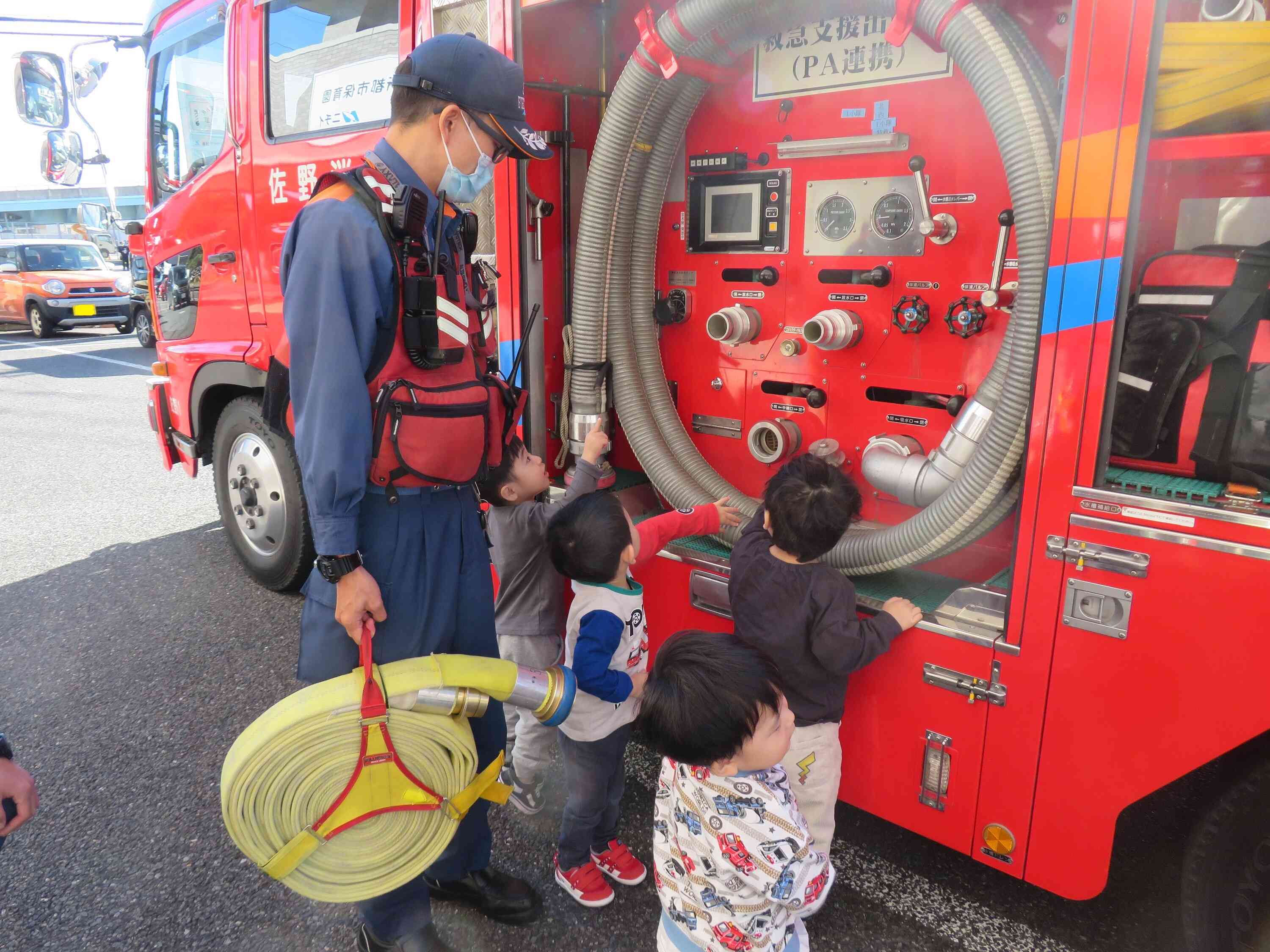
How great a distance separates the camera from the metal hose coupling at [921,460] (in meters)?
2.18

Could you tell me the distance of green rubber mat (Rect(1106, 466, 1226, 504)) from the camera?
5.83 feet

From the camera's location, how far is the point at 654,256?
3.03m

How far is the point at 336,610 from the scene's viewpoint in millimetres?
1835

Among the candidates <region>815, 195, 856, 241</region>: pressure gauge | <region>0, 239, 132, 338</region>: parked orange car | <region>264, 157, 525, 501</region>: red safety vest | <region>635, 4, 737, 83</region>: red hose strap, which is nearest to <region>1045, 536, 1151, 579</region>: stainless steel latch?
<region>815, 195, 856, 241</region>: pressure gauge

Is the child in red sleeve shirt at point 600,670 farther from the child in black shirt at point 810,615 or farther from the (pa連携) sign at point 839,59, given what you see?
the (pa連携) sign at point 839,59

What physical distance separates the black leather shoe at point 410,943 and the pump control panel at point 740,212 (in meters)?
2.19

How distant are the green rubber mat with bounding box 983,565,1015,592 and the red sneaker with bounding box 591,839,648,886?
4.06 ft

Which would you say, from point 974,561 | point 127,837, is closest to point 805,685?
point 974,561

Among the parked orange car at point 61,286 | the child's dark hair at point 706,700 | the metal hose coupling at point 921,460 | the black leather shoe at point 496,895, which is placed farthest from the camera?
the parked orange car at point 61,286

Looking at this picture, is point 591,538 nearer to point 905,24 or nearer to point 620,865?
point 620,865

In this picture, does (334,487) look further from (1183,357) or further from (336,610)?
(1183,357)

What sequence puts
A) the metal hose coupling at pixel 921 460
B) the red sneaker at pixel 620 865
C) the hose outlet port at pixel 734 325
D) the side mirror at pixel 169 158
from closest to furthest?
the metal hose coupling at pixel 921 460 < the red sneaker at pixel 620 865 < the hose outlet port at pixel 734 325 < the side mirror at pixel 169 158

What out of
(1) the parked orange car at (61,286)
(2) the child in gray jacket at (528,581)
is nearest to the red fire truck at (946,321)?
(2) the child in gray jacket at (528,581)

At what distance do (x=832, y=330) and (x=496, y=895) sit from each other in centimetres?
184
